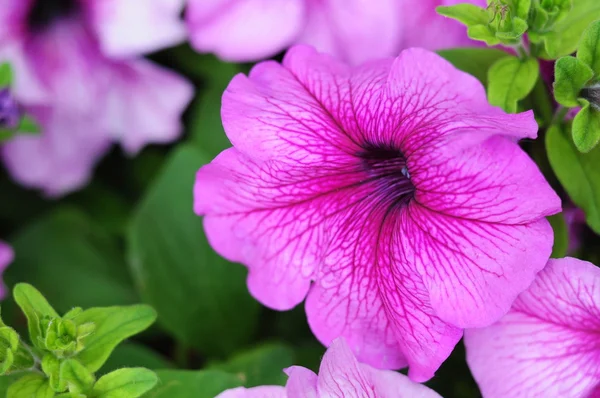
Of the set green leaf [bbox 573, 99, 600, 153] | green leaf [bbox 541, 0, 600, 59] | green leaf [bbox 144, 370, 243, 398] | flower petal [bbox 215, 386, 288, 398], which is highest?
green leaf [bbox 541, 0, 600, 59]

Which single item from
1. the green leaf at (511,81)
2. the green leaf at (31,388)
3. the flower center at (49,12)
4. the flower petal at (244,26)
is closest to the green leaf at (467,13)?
the green leaf at (511,81)

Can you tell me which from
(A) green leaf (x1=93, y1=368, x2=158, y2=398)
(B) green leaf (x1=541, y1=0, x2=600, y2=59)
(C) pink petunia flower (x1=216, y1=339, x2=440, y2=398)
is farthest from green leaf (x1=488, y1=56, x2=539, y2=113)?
(A) green leaf (x1=93, y1=368, x2=158, y2=398)

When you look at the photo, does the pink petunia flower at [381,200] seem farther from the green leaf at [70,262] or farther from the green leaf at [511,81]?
the green leaf at [70,262]

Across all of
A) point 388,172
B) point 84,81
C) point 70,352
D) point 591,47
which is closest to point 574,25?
point 591,47

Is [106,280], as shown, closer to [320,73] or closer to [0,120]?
[0,120]

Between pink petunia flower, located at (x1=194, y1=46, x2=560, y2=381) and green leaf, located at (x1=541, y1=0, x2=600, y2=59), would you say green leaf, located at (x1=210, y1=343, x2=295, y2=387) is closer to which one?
pink petunia flower, located at (x1=194, y1=46, x2=560, y2=381)

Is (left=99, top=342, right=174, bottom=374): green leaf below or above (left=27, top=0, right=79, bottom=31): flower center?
below

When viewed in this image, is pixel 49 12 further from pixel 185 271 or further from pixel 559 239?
pixel 559 239
